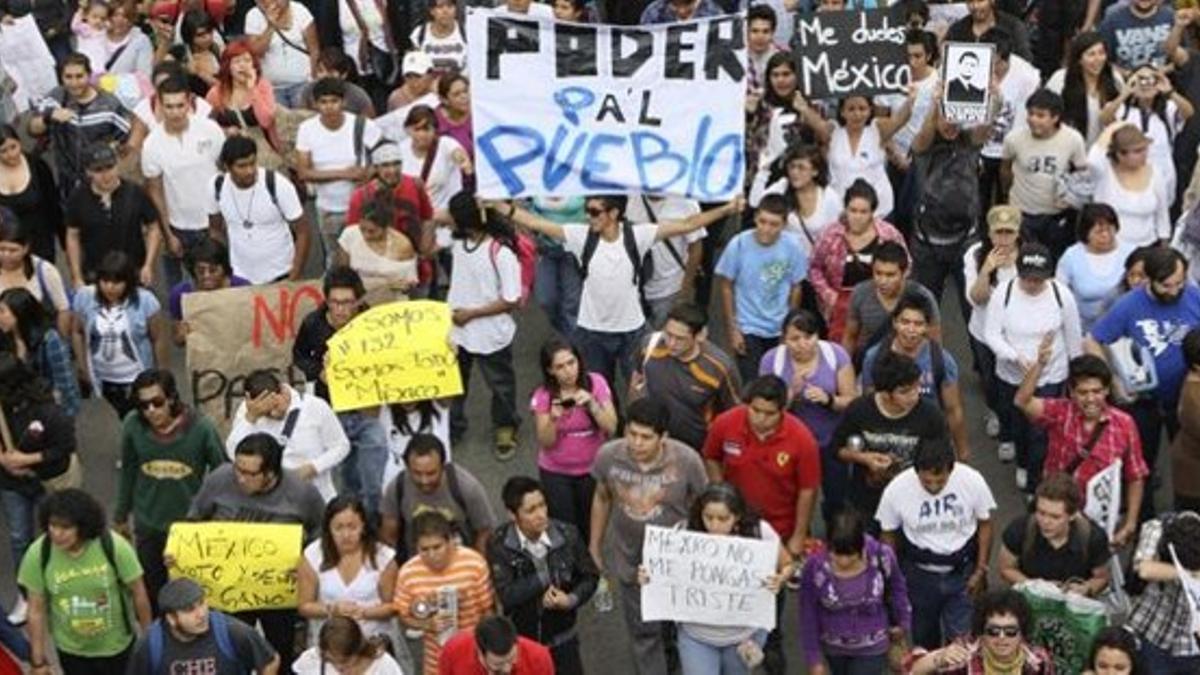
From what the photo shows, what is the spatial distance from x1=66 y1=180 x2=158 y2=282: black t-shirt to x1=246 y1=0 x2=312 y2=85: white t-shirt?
2108 mm

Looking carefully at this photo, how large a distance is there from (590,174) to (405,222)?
3.88 feet

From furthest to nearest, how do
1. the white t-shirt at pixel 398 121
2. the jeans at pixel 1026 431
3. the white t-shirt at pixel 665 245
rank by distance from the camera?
the white t-shirt at pixel 398 121 < the white t-shirt at pixel 665 245 < the jeans at pixel 1026 431

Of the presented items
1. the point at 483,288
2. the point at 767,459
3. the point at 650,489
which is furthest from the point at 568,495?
the point at 483,288

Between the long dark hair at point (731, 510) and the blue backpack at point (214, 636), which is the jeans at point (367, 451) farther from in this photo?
the long dark hair at point (731, 510)

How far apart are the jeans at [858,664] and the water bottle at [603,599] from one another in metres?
1.46

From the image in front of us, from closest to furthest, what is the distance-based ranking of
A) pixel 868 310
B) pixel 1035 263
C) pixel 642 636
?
pixel 642 636, pixel 1035 263, pixel 868 310

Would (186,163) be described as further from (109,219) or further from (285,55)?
(285,55)

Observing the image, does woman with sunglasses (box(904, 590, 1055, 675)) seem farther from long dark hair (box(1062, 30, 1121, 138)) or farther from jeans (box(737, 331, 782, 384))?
long dark hair (box(1062, 30, 1121, 138))

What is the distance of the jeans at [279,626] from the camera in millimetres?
9844

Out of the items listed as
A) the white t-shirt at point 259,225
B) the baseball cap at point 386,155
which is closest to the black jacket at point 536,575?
the baseball cap at point 386,155

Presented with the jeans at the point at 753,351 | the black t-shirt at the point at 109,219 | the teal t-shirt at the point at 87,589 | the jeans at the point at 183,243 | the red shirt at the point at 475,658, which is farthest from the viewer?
the jeans at the point at 183,243

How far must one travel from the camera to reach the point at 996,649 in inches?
345

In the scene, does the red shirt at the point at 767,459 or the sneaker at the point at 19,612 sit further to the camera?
the sneaker at the point at 19,612

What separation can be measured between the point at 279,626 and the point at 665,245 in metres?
3.30
